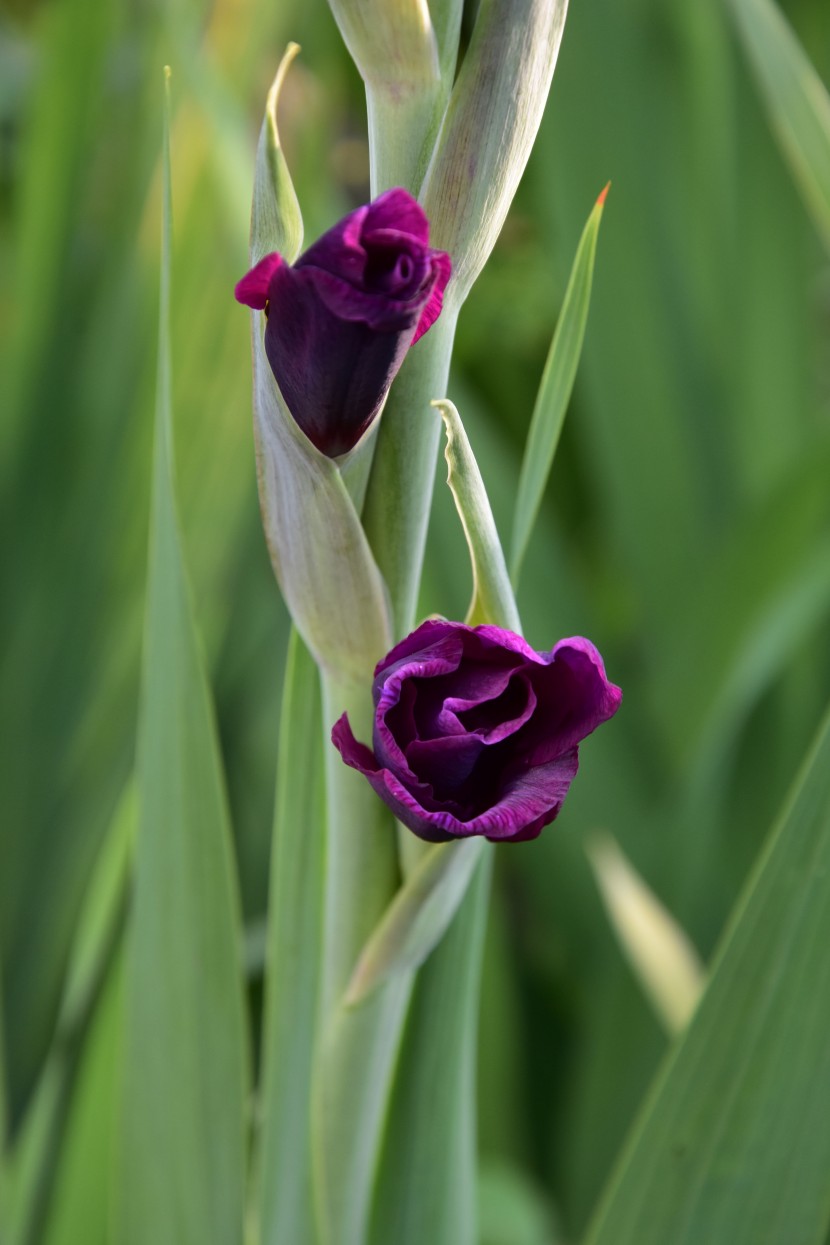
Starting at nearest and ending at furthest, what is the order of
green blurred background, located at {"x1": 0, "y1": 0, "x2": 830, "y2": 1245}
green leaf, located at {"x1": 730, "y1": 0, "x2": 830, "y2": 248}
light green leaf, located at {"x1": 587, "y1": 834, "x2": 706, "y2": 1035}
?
1. green leaf, located at {"x1": 730, "y1": 0, "x2": 830, "y2": 248}
2. light green leaf, located at {"x1": 587, "y1": 834, "x2": 706, "y2": 1035}
3. green blurred background, located at {"x1": 0, "y1": 0, "x2": 830, "y2": 1245}

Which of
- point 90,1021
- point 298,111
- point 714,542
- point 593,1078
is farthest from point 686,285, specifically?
point 90,1021

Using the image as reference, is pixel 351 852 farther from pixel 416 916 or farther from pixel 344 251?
pixel 344 251

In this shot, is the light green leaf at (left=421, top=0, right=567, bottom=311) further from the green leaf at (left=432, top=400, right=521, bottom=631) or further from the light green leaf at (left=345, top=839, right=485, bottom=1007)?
the light green leaf at (left=345, top=839, right=485, bottom=1007)

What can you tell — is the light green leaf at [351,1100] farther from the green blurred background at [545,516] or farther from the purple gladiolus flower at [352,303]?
the green blurred background at [545,516]

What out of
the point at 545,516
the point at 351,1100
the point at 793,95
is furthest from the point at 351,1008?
the point at 545,516

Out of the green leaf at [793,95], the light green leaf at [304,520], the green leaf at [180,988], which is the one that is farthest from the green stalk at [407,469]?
the green leaf at [793,95]

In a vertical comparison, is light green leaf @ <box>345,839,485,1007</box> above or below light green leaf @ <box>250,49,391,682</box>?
below

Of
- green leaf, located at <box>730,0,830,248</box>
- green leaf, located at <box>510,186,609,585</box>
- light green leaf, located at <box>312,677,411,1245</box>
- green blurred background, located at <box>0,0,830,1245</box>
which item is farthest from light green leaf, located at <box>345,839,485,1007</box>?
green blurred background, located at <box>0,0,830,1245</box>
